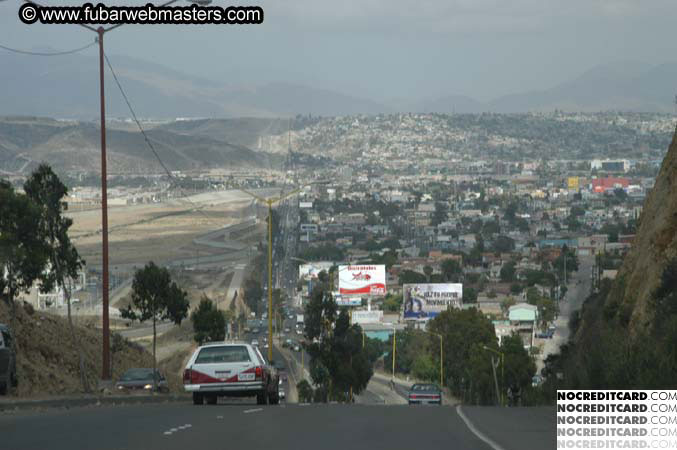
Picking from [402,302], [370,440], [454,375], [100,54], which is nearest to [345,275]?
[402,302]

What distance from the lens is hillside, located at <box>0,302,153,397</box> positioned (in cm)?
4462

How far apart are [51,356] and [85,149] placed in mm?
92105

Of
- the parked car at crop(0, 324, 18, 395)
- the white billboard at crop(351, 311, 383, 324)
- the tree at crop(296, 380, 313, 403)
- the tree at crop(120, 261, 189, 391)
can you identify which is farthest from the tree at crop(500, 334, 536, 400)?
the parked car at crop(0, 324, 18, 395)

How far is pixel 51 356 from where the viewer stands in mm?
51844

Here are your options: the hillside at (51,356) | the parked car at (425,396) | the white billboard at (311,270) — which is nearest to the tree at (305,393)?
the hillside at (51,356)

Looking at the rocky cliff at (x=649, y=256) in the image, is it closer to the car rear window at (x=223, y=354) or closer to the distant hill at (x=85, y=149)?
the car rear window at (x=223, y=354)

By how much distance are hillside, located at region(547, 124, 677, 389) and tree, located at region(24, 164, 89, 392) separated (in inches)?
691

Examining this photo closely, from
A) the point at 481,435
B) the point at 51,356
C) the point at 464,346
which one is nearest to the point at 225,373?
the point at 481,435

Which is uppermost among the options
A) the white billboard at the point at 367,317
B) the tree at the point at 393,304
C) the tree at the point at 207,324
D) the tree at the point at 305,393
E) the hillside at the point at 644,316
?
the hillside at the point at 644,316

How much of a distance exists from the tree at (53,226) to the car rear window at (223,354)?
13.0 metres

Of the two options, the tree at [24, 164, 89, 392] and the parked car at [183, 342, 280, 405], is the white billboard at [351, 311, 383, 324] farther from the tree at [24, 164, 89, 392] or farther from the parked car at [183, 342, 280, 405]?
the parked car at [183, 342, 280, 405]

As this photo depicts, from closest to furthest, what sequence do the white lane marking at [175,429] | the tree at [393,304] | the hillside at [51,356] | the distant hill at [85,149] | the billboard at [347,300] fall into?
the white lane marking at [175,429] → the hillside at [51,356] → the distant hill at [85,149] → the billboard at [347,300] → the tree at [393,304]

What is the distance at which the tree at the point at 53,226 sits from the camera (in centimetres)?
4259

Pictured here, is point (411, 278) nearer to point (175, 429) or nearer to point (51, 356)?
point (51, 356)
